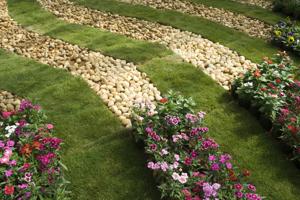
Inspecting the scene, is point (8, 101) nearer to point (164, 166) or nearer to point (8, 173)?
point (8, 173)

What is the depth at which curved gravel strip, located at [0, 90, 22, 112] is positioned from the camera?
700cm

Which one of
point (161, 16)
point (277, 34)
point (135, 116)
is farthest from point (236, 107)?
point (161, 16)

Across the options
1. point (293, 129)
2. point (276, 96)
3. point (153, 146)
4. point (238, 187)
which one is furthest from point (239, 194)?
point (276, 96)

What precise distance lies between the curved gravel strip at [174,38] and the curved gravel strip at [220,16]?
5.23 feet

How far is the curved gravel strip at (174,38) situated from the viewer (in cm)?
866

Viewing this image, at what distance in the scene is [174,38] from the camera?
9.97 m

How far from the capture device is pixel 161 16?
1126 cm

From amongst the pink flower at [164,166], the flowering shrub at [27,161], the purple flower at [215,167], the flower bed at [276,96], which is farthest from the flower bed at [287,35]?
the flowering shrub at [27,161]

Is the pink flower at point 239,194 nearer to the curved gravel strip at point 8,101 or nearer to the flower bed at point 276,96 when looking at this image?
the flower bed at point 276,96

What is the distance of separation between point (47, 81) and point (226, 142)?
414cm

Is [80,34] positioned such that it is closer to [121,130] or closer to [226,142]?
[121,130]

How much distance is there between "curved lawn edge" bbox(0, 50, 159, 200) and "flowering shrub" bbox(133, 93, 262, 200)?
0.38 meters

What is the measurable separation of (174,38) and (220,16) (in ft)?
8.47

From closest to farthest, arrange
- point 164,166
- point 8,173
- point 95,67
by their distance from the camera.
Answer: point 8,173 → point 164,166 → point 95,67
